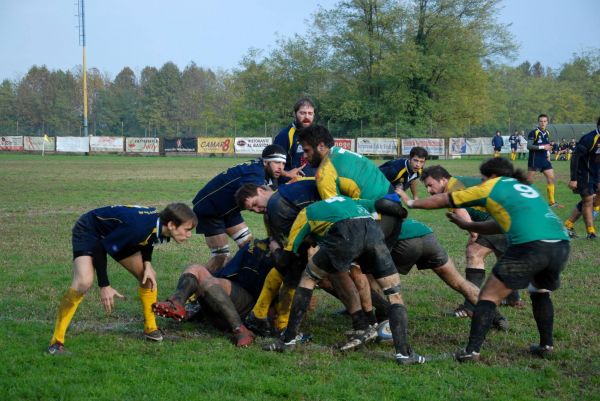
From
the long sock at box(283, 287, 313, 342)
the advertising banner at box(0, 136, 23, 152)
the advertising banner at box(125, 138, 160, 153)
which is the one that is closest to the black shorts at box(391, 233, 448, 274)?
the long sock at box(283, 287, 313, 342)

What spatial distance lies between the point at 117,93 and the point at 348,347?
8164 cm

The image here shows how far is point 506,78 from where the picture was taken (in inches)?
3024

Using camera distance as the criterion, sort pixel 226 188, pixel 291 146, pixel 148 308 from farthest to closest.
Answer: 1. pixel 291 146
2. pixel 226 188
3. pixel 148 308

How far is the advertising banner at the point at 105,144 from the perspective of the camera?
52.6 metres

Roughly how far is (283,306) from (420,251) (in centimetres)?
149

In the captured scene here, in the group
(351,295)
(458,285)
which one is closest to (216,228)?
(351,295)

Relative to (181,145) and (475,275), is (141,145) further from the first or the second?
(475,275)

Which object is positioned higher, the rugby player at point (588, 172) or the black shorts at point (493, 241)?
the rugby player at point (588, 172)

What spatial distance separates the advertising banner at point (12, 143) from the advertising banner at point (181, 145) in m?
12.8

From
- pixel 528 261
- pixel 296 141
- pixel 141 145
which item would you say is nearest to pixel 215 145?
pixel 141 145

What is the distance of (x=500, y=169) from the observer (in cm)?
566

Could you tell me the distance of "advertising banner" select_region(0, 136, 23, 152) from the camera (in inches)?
2135

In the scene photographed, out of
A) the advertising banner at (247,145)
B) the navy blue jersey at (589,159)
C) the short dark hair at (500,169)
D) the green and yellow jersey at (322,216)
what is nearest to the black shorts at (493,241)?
the short dark hair at (500,169)

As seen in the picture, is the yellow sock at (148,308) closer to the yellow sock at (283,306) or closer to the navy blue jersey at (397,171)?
the yellow sock at (283,306)
